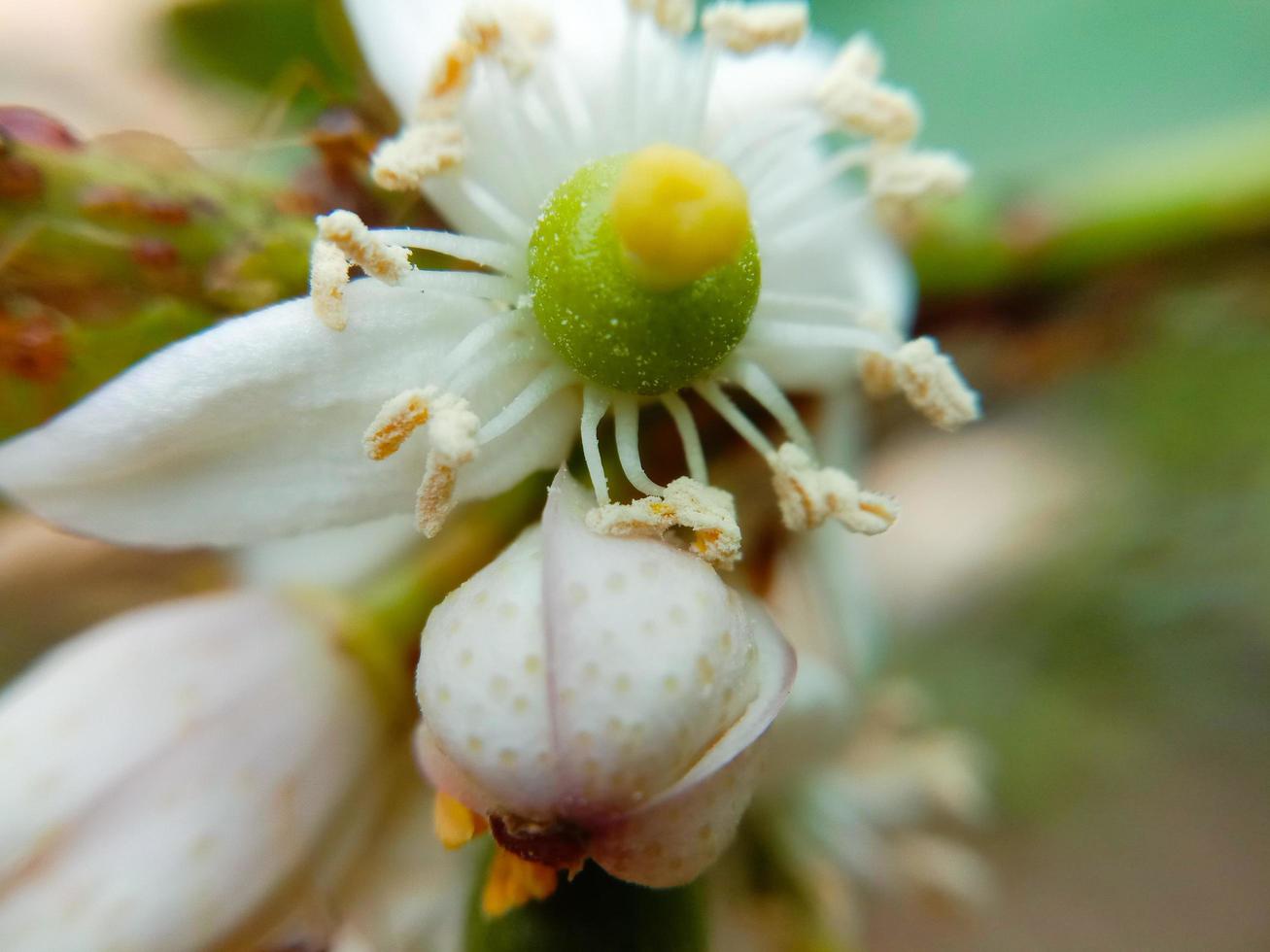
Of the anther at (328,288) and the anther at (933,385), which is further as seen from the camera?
the anther at (933,385)

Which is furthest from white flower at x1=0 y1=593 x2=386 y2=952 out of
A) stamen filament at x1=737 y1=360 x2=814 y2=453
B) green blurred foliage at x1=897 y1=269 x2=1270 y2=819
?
green blurred foliage at x1=897 y1=269 x2=1270 y2=819

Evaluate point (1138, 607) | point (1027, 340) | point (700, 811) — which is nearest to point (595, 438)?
point (700, 811)

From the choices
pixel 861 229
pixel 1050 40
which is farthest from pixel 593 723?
pixel 1050 40

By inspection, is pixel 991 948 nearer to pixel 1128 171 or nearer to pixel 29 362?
pixel 1128 171

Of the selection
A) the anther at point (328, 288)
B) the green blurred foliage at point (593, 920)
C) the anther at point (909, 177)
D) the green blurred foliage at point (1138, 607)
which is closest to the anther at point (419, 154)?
the anther at point (328, 288)

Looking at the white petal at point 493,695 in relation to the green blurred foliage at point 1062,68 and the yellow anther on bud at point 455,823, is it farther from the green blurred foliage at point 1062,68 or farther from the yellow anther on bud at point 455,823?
the green blurred foliage at point 1062,68

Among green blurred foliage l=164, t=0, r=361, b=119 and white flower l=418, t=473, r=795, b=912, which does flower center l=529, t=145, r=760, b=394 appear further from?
green blurred foliage l=164, t=0, r=361, b=119

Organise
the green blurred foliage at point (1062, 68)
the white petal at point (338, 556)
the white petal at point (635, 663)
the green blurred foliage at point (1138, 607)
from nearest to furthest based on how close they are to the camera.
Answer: the white petal at point (635, 663), the white petal at point (338, 556), the green blurred foliage at point (1062, 68), the green blurred foliage at point (1138, 607)

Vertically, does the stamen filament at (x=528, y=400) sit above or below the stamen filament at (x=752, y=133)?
below

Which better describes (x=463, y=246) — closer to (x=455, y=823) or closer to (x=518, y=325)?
(x=518, y=325)
